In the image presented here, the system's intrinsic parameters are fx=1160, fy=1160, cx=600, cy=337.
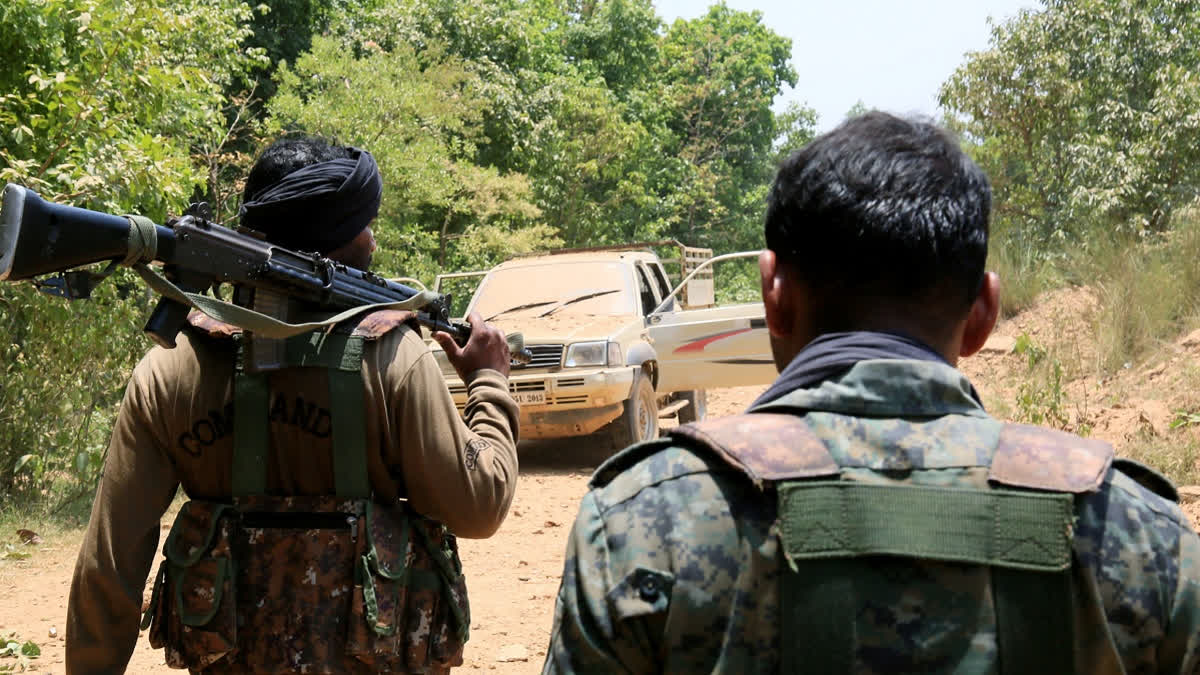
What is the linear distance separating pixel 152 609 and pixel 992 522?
1882 mm

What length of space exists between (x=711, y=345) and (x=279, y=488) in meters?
7.19

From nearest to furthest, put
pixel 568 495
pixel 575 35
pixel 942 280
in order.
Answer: pixel 942 280, pixel 568 495, pixel 575 35

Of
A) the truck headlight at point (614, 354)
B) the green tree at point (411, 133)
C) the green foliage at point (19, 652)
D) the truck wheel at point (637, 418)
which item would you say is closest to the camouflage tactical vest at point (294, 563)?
the green foliage at point (19, 652)

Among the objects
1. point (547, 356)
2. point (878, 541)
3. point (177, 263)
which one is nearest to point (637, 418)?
point (547, 356)

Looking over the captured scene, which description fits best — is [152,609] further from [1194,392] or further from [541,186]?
[541,186]

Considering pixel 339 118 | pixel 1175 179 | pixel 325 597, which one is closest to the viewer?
pixel 325 597

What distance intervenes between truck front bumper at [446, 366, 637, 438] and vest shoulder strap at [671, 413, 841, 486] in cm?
724

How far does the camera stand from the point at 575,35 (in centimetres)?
3103

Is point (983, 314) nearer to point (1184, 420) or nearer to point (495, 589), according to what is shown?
point (495, 589)

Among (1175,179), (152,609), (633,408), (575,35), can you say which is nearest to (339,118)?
(633,408)

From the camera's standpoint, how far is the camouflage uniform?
1.20 meters

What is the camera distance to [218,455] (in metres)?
2.38

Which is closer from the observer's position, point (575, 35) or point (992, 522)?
point (992, 522)

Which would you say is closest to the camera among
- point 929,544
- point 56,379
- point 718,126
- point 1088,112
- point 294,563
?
point 929,544
